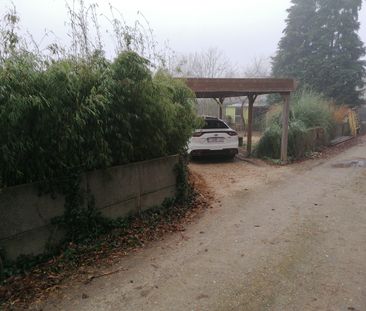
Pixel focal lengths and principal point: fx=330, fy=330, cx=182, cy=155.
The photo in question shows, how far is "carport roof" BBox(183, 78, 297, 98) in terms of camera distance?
900 cm

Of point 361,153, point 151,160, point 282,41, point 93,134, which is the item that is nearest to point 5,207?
point 93,134

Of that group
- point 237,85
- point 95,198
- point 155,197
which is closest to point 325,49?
point 237,85

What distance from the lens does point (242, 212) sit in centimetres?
595

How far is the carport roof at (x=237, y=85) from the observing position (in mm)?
9000

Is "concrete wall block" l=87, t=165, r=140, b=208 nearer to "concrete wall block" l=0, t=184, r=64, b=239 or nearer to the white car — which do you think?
"concrete wall block" l=0, t=184, r=64, b=239

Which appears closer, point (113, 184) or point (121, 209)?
point (113, 184)

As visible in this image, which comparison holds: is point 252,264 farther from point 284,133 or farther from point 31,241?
point 284,133

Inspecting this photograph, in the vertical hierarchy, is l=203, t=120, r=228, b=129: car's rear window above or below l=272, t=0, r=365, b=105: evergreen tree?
below

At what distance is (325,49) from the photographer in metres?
23.8

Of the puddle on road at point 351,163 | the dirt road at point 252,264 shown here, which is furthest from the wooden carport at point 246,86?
the dirt road at point 252,264

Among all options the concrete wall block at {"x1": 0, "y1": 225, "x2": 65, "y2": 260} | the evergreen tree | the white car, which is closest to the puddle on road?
the white car

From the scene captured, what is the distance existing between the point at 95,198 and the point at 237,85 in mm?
6460

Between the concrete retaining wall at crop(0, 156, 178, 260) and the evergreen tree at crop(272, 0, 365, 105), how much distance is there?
20717mm

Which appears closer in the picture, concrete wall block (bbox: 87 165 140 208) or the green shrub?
concrete wall block (bbox: 87 165 140 208)
